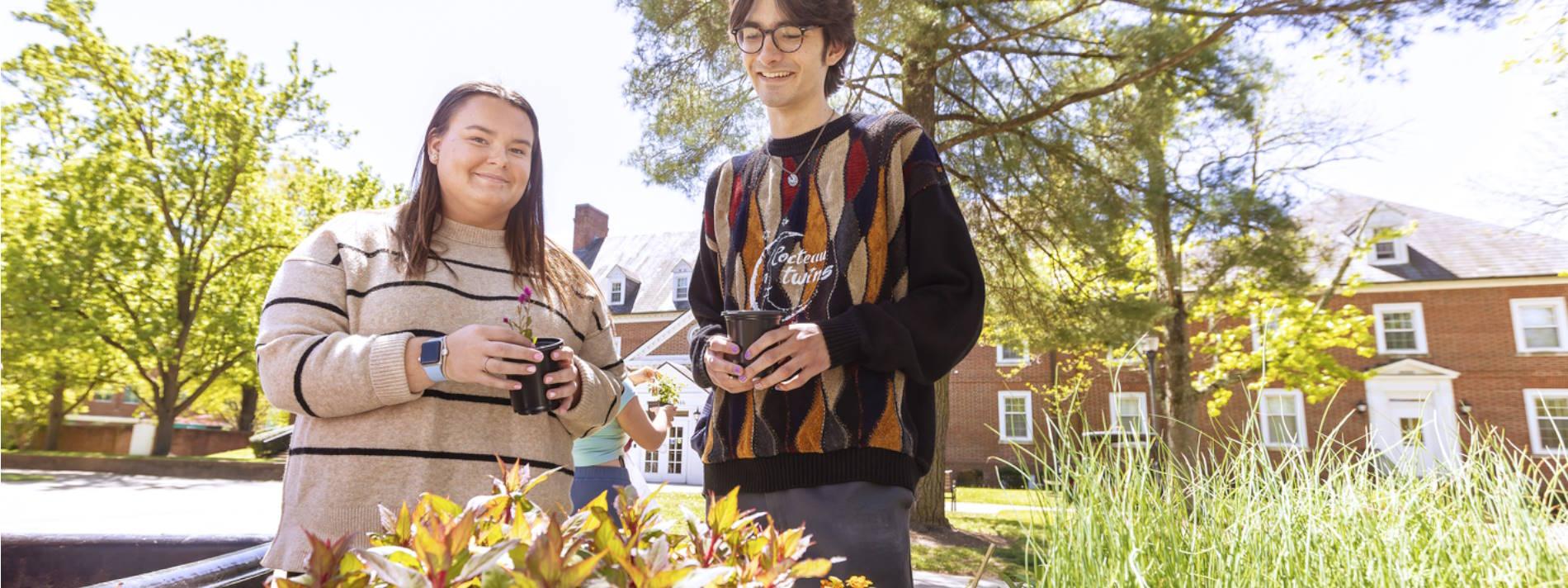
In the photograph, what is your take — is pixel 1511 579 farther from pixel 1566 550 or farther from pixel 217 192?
pixel 217 192

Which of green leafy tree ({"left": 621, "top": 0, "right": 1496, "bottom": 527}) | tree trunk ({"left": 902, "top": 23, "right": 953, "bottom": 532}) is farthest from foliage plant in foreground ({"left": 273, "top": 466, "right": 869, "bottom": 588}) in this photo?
green leafy tree ({"left": 621, "top": 0, "right": 1496, "bottom": 527})

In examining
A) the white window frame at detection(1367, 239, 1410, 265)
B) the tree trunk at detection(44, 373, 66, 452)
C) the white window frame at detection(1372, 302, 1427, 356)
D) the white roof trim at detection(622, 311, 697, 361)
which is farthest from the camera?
the white roof trim at detection(622, 311, 697, 361)

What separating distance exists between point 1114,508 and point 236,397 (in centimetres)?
3856

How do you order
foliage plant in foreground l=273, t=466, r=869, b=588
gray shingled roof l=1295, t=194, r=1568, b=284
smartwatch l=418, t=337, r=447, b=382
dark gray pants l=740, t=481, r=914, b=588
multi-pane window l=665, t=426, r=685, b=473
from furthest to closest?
multi-pane window l=665, t=426, r=685, b=473, gray shingled roof l=1295, t=194, r=1568, b=284, smartwatch l=418, t=337, r=447, b=382, dark gray pants l=740, t=481, r=914, b=588, foliage plant in foreground l=273, t=466, r=869, b=588

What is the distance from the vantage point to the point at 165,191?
16703 mm

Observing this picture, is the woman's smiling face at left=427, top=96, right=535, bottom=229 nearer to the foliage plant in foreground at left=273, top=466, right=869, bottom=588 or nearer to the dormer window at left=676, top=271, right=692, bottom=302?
the foliage plant in foreground at left=273, top=466, right=869, bottom=588

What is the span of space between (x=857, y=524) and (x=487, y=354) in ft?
1.93

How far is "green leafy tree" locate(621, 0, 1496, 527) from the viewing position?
19.5 feet

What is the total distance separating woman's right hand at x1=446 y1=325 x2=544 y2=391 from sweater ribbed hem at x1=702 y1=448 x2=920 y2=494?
316mm

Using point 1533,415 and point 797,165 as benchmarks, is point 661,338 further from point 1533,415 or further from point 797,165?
point 797,165

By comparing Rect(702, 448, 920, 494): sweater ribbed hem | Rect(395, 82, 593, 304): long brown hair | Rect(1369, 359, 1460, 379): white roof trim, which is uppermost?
Rect(1369, 359, 1460, 379): white roof trim

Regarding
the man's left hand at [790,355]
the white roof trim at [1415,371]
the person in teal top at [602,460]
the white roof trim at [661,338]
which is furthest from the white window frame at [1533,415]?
the man's left hand at [790,355]

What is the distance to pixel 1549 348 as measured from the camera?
1892 cm

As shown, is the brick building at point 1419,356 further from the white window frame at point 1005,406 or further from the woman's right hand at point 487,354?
the woman's right hand at point 487,354
